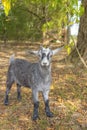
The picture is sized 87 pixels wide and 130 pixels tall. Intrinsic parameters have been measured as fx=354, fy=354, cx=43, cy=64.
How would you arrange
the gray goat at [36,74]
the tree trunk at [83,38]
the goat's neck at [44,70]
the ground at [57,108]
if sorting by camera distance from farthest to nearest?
1. the tree trunk at [83,38]
2. the ground at [57,108]
3. the goat's neck at [44,70]
4. the gray goat at [36,74]

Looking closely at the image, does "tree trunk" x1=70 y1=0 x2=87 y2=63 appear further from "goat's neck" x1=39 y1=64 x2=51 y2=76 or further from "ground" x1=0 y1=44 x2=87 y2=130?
"goat's neck" x1=39 y1=64 x2=51 y2=76

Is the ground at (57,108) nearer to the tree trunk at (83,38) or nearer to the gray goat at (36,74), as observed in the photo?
the gray goat at (36,74)

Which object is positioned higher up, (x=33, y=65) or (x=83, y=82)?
(x=33, y=65)

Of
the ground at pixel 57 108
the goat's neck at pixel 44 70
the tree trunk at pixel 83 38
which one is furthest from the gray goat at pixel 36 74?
the tree trunk at pixel 83 38

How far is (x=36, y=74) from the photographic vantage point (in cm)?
728

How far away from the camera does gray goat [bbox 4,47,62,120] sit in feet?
22.0

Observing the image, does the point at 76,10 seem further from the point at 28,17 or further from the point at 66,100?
the point at 28,17

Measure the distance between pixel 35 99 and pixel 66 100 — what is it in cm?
160

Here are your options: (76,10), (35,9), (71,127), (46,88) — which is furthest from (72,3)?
(35,9)

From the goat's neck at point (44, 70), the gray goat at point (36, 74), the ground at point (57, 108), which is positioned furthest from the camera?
the ground at point (57, 108)

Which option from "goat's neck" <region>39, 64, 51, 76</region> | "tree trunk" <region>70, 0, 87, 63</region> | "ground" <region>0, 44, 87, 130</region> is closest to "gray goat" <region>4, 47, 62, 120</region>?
"goat's neck" <region>39, 64, 51, 76</region>

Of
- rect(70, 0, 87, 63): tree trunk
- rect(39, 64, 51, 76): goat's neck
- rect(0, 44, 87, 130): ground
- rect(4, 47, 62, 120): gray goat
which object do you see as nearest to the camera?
rect(4, 47, 62, 120): gray goat

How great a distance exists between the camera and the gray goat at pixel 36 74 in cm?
671

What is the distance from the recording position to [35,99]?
7.19 m
